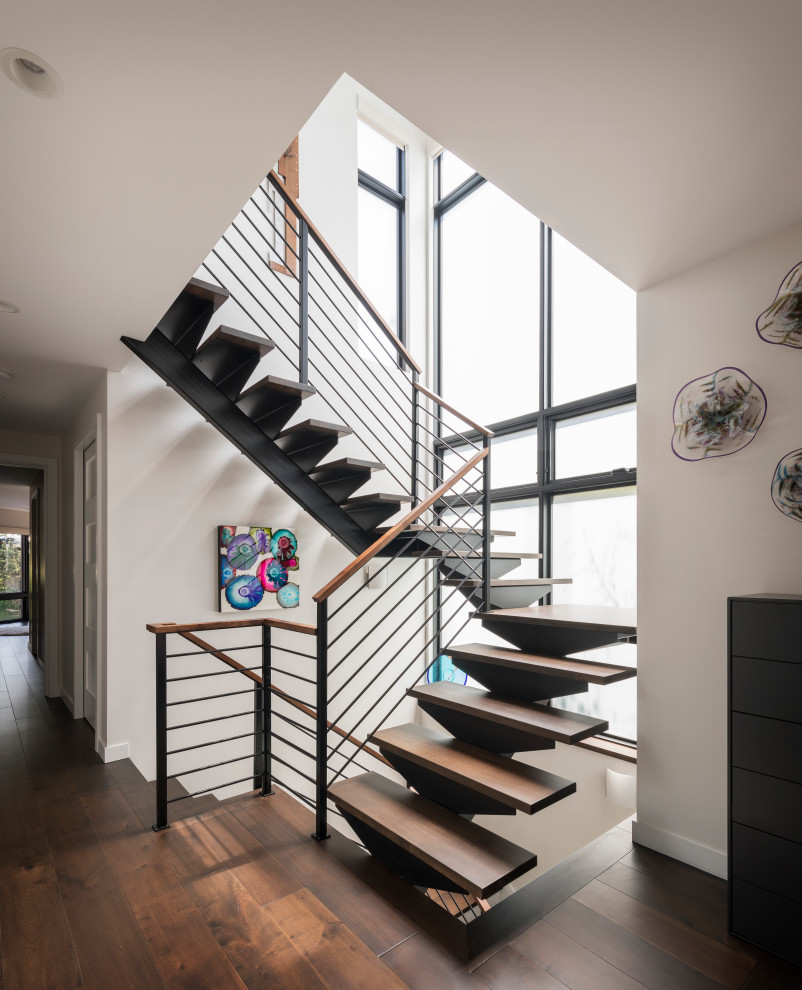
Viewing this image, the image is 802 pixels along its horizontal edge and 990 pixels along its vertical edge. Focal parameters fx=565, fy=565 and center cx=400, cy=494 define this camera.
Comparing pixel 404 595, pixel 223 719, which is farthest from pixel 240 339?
pixel 404 595

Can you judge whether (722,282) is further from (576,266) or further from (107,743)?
(107,743)

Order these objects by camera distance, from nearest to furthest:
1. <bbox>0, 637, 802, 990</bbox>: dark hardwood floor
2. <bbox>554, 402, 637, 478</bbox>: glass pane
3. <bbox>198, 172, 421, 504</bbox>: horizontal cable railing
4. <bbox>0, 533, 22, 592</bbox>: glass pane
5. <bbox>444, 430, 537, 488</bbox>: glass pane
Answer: <bbox>0, 637, 802, 990</bbox>: dark hardwood floor, <bbox>198, 172, 421, 504</bbox>: horizontal cable railing, <bbox>554, 402, 637, 478</bbox>: glass pane, <bbox>444, 430, 537, 488</bbox>: glass pane, <bbox>0, 533, 22, 592</bbox>: glass pane

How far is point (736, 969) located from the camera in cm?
167

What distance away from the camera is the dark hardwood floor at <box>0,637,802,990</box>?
1633mm

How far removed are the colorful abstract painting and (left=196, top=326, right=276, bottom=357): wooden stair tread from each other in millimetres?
1410

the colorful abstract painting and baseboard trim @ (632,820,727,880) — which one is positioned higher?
the colorful abstract painting

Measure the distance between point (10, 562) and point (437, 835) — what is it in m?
13.0

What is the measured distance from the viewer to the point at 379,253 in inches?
218

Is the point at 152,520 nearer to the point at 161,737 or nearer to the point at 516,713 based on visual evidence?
the point at 161,737

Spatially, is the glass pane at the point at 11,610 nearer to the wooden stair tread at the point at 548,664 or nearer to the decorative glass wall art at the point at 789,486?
the wooden stair tread at the point at 548,664

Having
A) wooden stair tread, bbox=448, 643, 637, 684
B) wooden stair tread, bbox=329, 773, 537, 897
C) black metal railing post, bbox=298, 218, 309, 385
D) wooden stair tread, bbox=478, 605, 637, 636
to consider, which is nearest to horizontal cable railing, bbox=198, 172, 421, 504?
black metal railing post, bbox=298, 218, 309, 385

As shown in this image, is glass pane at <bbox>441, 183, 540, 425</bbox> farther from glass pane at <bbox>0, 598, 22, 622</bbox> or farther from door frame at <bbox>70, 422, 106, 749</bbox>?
glass pane at <bbox>0, 598, 22, 622</bbox>

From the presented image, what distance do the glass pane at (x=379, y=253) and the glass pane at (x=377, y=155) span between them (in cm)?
24

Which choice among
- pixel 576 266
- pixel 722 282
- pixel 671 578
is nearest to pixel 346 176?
pixel 576 266
